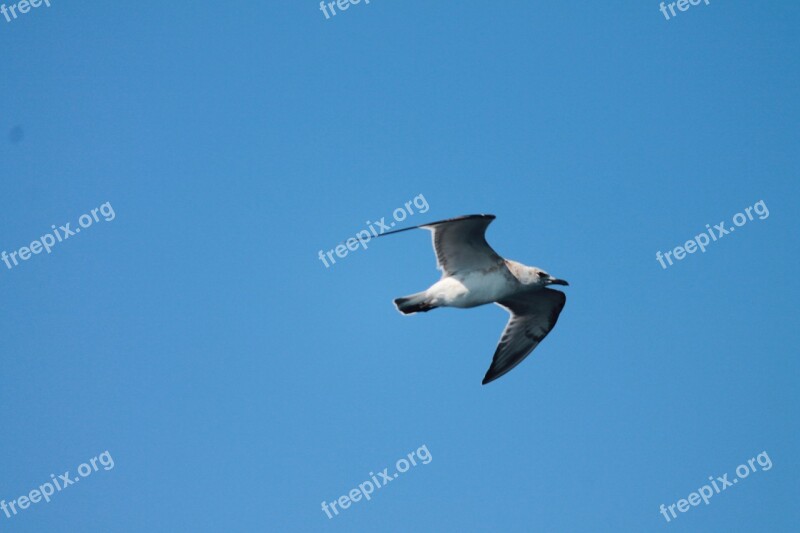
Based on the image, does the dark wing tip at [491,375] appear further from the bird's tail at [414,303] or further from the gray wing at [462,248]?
the gray wing at [462,248]

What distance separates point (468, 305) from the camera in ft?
46.9

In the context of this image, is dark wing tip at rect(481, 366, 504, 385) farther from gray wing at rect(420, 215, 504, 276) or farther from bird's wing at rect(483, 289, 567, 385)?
gray wing at rect(420, 215, 504, 276)

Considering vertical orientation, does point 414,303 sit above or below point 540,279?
above

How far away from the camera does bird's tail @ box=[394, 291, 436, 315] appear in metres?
14.0

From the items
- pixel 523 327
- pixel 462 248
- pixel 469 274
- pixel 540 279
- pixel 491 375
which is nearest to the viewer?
pixel 462 248

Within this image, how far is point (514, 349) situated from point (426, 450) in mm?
4859

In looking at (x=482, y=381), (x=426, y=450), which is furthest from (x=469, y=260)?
(x=426, y=450)

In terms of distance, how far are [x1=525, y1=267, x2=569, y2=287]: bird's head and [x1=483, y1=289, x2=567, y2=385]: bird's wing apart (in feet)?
3.33

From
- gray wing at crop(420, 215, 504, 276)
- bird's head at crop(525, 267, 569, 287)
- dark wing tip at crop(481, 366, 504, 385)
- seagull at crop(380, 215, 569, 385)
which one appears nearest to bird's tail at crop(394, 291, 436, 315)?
seagull at crop(380, 215, 569, 385)

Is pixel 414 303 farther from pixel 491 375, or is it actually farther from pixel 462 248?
pixel 491 375

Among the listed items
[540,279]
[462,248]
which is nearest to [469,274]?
[462,248]

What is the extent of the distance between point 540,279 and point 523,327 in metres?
1.70

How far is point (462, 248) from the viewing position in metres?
13.9

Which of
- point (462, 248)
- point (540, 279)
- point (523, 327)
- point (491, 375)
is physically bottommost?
point (491, 375)
